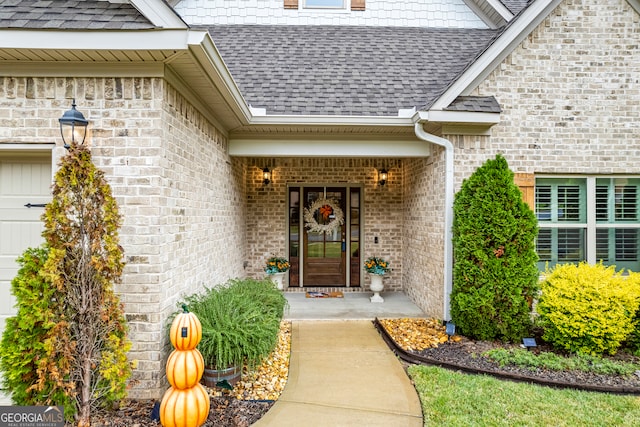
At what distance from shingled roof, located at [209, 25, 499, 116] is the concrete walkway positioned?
3.53 m

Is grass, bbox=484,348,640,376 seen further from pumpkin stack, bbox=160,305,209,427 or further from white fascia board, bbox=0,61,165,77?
white fascia board, bbox=0,61,165,77

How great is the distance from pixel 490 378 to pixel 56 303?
418 cm

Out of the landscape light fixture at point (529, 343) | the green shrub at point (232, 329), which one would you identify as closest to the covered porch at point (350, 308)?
the landscape light fixture at point (529, 343)

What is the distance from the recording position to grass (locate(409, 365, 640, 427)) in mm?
3148

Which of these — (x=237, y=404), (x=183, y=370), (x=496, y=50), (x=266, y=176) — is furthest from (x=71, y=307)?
(x=496, y=50)

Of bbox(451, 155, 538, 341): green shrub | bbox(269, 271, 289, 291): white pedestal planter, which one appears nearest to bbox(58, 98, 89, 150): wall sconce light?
bbox(451, 155, 538, 341): green shrub

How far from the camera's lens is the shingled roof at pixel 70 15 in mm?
3141

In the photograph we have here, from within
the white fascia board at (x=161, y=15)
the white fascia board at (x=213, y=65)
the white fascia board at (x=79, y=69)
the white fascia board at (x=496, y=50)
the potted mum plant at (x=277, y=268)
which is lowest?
the potted mum plant at (x=277, y=268)

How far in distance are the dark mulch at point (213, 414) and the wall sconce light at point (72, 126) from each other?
2.28 meters

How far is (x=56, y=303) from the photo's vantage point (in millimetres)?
2932

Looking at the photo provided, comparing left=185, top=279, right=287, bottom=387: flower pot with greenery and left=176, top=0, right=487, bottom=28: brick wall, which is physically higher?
left=176, top=0, right=487, bottom=28: brick wall

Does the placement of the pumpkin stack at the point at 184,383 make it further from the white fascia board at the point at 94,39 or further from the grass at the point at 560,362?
the grass at the point at 560,362

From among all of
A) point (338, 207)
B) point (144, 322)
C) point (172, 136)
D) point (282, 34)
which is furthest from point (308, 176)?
point (144, 322)

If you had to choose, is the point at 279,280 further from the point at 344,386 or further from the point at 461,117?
the point at 461,117
